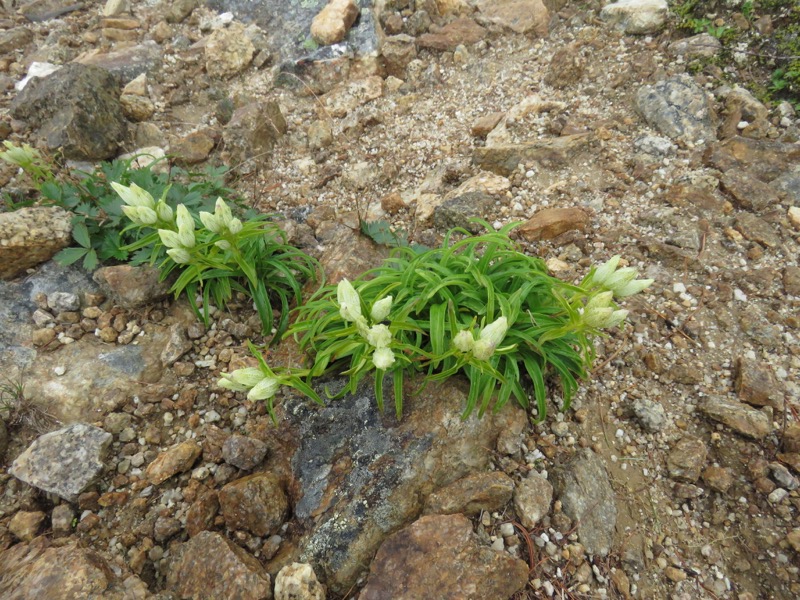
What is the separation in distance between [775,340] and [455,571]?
3429 millimetres

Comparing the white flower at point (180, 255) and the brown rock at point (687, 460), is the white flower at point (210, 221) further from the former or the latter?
the brown rock at point (687, 460)

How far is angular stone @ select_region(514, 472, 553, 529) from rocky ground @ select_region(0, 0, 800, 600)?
0.02 m

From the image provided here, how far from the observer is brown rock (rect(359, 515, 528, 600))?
2.76 metres

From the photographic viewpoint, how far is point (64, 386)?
393cm

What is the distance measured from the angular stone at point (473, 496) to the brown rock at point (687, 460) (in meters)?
1.30

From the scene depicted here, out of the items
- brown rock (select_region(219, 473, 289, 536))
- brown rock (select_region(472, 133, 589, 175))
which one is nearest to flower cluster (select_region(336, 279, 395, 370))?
brown rock (select_region(219, 473, 289, 536))

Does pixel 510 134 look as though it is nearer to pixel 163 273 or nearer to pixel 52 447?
pixel 163 273

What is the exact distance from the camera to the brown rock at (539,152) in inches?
221

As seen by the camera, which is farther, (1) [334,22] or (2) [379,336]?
(1) [334,22]

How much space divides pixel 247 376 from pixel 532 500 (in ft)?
7.07

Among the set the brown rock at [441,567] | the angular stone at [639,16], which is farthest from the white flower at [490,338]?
the angular stone at [639,16]

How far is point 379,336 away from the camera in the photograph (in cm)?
298

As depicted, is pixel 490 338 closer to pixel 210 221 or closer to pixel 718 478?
pixel 718 478

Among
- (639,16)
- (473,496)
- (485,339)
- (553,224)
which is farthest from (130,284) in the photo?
(639,16)
